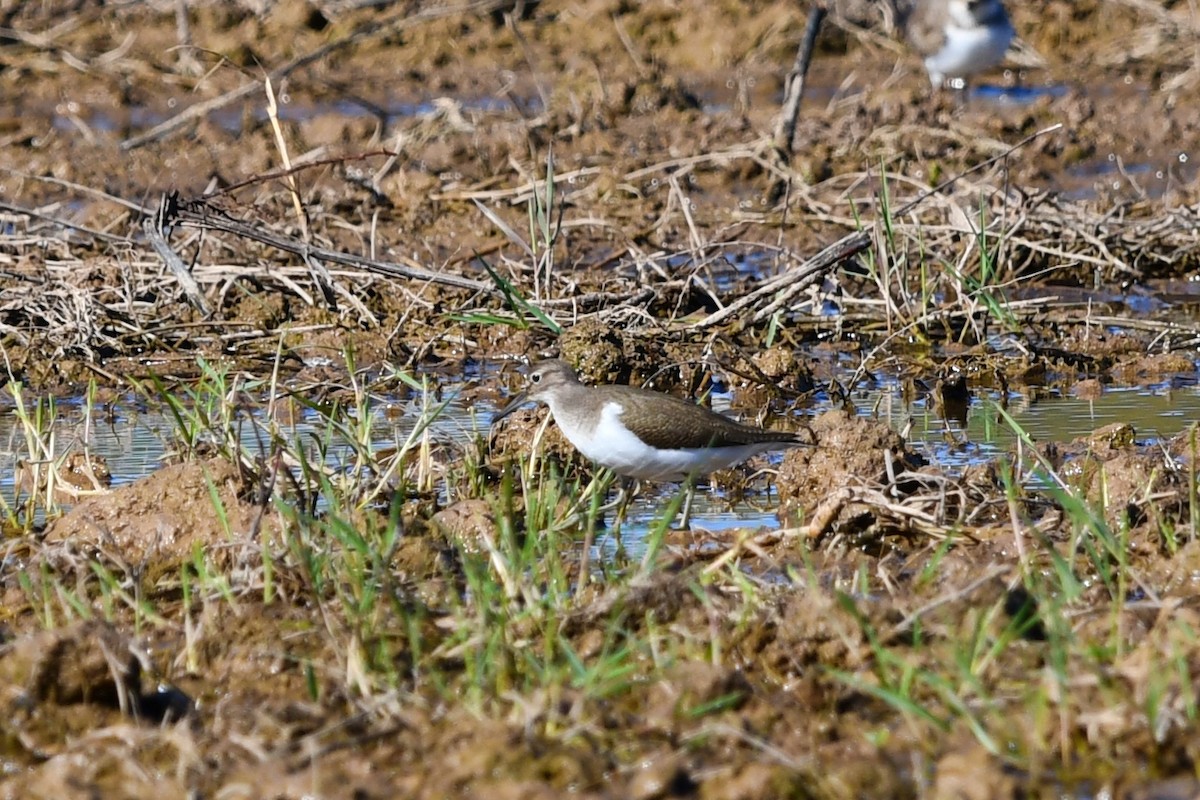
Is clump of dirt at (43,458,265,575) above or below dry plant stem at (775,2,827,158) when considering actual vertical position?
above

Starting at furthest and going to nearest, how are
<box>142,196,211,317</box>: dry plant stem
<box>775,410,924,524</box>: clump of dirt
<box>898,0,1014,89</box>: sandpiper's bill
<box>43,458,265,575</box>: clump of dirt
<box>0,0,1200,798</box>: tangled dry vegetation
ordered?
<box>898,0,1014,89</box>: sandpiper's bill → <box>142,196,211,317</box>: dry plant stem → <box>775,410,924,524</box>: clump of dirt → <box>43,458,265,575</box>: clump of dirt → <box>0,0,1200,798</box>: tangled dry vegetation

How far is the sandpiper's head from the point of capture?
6914mm

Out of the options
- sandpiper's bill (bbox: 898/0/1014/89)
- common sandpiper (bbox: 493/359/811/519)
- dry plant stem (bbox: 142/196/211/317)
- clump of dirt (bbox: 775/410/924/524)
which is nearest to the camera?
clump of dirt (bbox: 775/410/924/524)

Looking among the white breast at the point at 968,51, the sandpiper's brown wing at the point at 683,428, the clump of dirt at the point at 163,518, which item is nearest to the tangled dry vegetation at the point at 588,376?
the clump of dirt at the point at 163,518

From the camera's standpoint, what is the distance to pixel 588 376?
794 cm

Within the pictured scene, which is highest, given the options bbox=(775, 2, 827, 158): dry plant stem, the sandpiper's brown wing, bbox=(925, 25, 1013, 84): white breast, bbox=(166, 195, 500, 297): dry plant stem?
the sandpiper's brown wing

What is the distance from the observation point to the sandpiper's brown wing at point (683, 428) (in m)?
6.46

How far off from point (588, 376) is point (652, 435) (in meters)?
1.53

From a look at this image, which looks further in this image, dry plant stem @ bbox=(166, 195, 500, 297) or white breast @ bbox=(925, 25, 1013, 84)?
white breast @ bbox=(925, 25, 1013, 84)

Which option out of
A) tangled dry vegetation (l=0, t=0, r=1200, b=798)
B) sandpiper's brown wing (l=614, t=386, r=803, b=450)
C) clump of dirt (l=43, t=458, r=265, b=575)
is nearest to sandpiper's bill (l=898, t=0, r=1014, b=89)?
tangled dry vegetation (l=0, t=0, r=1200, b=798)

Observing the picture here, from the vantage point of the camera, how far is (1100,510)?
5.55 metres

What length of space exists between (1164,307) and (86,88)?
32.0ft

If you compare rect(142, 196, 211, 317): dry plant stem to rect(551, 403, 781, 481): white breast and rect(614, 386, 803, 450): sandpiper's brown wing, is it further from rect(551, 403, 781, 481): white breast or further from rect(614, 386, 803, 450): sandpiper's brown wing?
rect(614, 386, 803, 450): sandpiper's brown wing

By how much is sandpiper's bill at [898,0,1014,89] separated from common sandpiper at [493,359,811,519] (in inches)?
332
